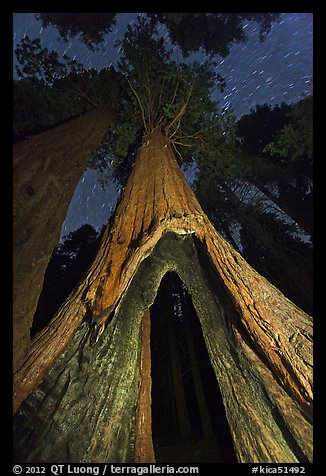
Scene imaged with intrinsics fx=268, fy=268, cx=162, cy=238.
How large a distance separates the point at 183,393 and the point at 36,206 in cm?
984

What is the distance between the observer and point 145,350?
432 centimetres

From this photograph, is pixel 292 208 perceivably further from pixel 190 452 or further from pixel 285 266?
pixel 190 452

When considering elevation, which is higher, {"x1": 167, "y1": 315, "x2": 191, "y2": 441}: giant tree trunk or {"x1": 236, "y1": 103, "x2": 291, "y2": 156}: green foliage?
{"x1": 236, "y1": 103, "x2": 291, "y2": 156}: green foliage

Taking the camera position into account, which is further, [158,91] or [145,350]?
[158,91]

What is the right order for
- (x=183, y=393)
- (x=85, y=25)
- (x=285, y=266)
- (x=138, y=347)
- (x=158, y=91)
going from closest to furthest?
(x=138, y=347) → (x=158, y=91) → (x=85, y=25) → (x=285, y=266) → (x=183, y=393)

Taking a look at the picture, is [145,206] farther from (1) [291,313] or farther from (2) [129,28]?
(2) [129,28]

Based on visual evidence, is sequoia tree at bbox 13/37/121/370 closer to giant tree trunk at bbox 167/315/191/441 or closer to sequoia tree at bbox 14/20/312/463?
sequoia tree at bbox 14/20/312/463

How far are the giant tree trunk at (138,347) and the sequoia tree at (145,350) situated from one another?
0.04 ft

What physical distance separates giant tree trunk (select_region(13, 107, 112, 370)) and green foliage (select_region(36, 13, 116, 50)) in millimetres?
4646

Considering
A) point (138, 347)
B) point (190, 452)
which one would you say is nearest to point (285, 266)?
point (190, 452)

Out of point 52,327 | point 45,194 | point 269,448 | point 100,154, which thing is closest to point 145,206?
point 45,194

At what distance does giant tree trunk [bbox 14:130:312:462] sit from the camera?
102 inches

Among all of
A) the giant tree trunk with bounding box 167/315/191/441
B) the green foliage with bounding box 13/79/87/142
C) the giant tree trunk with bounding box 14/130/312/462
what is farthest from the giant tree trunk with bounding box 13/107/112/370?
the giant tree trunk with bounding box 167/315/191/441

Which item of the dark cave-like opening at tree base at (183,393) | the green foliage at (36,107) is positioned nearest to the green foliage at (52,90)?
the green foliage at (36,107)
